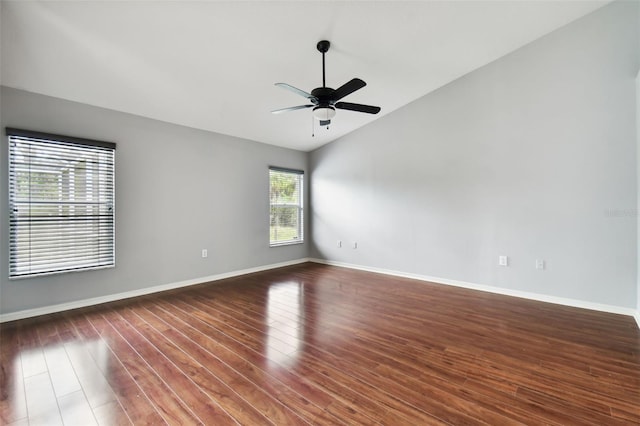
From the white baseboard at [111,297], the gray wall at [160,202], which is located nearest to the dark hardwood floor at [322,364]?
the white baseboard at [111,297]

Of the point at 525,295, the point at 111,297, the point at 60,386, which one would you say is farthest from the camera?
the point at 525,295

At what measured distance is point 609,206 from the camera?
330cm

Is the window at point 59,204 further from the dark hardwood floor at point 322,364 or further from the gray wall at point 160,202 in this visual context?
the dark hardwood floor at point 322,364

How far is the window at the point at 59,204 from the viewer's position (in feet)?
10.0

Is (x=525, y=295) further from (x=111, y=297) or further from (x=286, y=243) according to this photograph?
(x=111, y=297)

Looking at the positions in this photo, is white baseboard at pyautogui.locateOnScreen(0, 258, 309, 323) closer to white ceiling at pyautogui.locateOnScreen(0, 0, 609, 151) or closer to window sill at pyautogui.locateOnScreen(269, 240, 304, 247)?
window sill at pyautogui.locateOnScreen(269, 240, 304, 247)

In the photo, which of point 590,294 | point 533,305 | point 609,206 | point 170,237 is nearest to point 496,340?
point 533,305

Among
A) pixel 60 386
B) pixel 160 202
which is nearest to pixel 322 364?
pixel 60 386

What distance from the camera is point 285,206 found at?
602cm

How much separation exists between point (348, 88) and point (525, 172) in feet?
9.31

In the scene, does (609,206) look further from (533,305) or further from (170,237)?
(170,237)

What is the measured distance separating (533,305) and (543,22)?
346cm

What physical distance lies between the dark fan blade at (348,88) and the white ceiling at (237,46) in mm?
721

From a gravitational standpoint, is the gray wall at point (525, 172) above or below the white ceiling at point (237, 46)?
below
